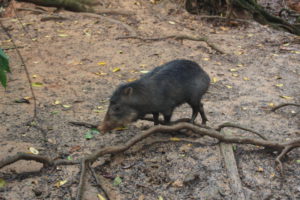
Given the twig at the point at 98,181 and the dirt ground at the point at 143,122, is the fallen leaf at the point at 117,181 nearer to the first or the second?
the dirt ground at the point at 143,122

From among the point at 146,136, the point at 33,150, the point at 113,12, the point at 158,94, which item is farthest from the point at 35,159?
the point at 113,12

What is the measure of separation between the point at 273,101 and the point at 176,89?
2149 millimetres

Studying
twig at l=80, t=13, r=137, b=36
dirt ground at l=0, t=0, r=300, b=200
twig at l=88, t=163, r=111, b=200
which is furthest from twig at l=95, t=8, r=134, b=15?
twig at l=88, t=163, r=111, b=200

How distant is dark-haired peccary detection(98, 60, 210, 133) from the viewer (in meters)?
4.75

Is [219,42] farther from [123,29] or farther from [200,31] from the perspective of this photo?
[123,29]

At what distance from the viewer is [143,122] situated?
5.62 metres

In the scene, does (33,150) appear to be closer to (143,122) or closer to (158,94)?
(158,94)

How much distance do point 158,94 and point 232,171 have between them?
4.35 ft

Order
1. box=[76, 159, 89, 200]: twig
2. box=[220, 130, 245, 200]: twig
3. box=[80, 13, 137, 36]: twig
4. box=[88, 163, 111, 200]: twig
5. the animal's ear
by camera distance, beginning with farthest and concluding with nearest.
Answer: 1. box=[80, 13, 137, 36]: twig
2. the animal's ear
3. box=[220, 130, 245, 200]: twig
4. box=[88, 163, 111, 200]: twig
5. box=[76, 159, 89, 200]: twig

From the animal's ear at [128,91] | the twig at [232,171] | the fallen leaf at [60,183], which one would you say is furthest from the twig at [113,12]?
the fallen leaf at [60,183]

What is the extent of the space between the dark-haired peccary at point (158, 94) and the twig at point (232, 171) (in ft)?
2.72

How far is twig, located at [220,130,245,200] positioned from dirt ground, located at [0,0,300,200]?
0.07 meters

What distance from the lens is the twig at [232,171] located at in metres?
4.00

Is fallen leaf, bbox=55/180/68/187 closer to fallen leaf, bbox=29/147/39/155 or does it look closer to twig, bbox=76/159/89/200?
twig, bbox=76/159/89/200
